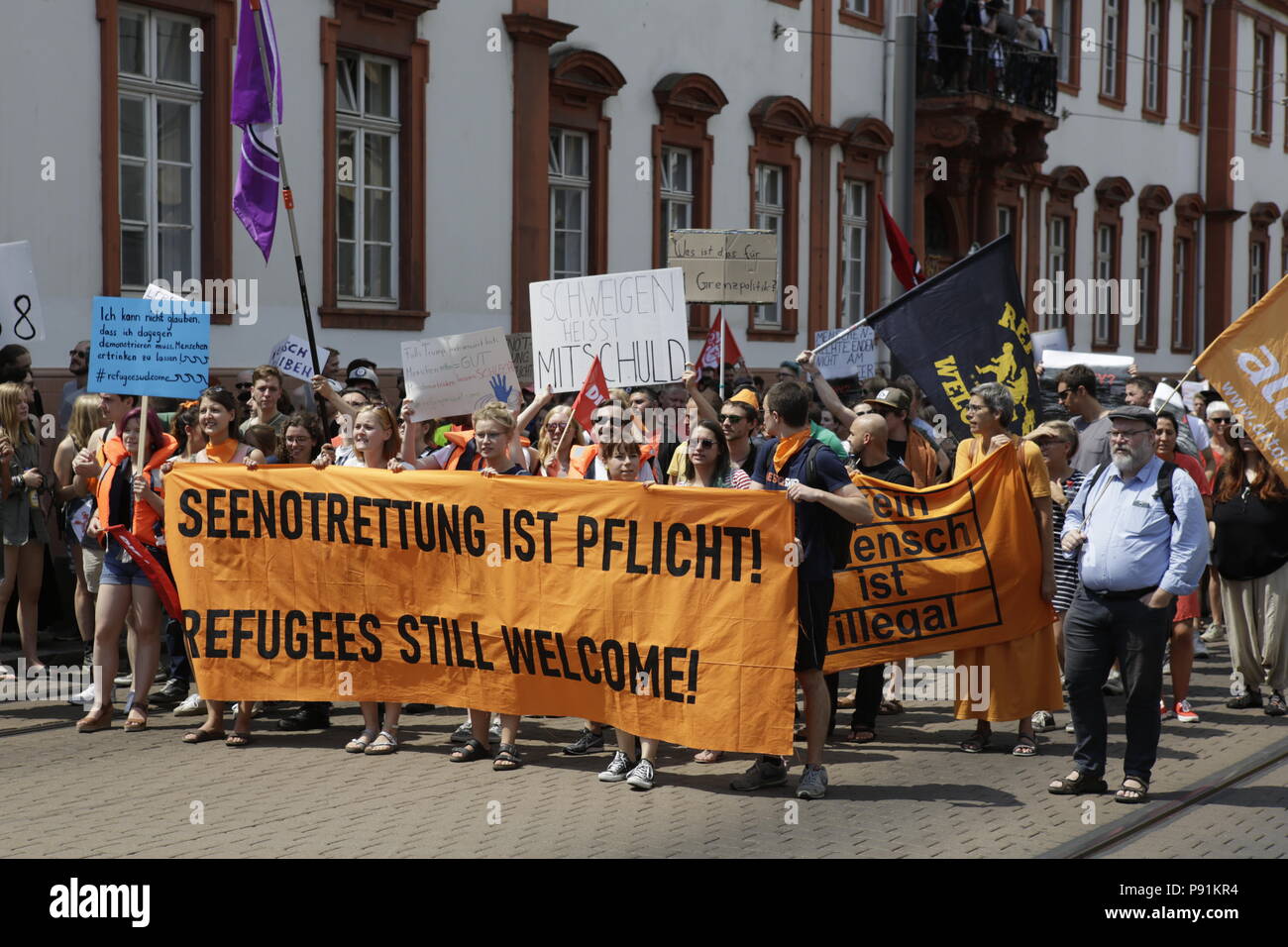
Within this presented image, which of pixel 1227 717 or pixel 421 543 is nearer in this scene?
pixel 421 543

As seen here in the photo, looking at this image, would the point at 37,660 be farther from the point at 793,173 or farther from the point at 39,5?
the point at 793,173

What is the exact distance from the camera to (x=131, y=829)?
22.0 feet

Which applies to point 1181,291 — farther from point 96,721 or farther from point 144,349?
point 96,721

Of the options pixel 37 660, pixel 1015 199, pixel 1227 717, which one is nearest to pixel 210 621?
pixel 37 660

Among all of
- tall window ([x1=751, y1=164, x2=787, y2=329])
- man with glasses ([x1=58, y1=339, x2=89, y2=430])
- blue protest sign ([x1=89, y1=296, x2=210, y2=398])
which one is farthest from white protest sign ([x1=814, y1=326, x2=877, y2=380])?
blue protest sign ([x1=89, y1=296, x2=210, y2=398])

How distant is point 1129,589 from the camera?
7379 mm

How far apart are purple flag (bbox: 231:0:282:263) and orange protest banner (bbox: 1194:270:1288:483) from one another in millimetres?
5978

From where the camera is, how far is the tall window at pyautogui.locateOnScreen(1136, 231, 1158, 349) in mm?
33469

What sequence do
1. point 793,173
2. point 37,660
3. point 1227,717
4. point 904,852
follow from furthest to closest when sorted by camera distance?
point 793,173, point 37,660, point 1227,717, point 904,852

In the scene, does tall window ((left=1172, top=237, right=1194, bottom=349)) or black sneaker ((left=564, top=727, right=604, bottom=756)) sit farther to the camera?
tall window ((left=1172, top=237, right=1194, bottom=349))

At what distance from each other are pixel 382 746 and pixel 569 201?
10981 millimetres

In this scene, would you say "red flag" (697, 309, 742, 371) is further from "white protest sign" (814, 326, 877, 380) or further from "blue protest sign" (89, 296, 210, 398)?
"blue protest sign" (89, 296, 210, 398)

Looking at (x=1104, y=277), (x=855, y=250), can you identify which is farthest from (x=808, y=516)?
(x=1104, y=277)

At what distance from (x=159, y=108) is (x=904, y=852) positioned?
9727mm
